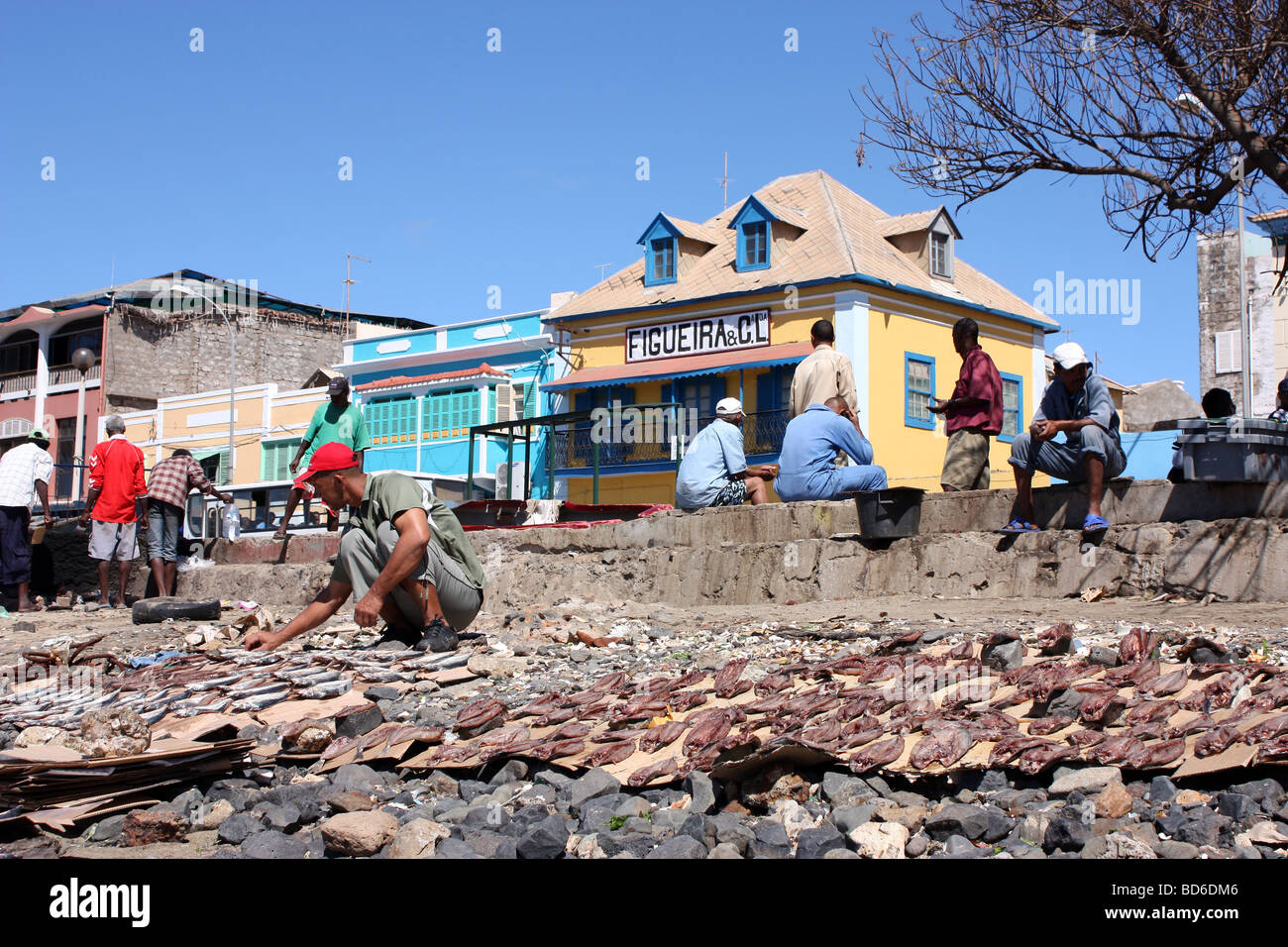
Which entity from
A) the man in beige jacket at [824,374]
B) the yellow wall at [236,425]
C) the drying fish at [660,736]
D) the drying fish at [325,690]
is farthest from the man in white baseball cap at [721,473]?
the yellow wall at [236,425]

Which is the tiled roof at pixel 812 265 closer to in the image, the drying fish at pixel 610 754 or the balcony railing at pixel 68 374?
the balcony railing at pixel 68 374

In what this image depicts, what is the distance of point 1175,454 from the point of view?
24.1 feet

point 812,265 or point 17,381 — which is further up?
point 812,265

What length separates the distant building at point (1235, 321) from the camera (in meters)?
34.5

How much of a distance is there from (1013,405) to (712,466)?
18910mm

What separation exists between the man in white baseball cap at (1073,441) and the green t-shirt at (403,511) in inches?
132

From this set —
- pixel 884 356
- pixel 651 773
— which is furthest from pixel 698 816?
pixel 884 356

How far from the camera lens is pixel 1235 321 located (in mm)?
35625

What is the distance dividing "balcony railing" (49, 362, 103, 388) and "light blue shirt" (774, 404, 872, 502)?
3405 centimetres

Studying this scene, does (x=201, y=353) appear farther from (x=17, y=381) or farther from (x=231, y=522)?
(x=231, y=522)

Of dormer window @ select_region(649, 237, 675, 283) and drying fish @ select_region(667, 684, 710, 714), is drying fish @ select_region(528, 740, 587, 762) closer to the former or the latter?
drying fish @ select_region(667, 684, 710, 714)

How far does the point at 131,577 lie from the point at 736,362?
47.0ft

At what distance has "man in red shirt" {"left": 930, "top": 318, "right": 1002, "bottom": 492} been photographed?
28.1 ft

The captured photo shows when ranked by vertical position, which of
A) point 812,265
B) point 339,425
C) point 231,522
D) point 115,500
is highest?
point 812,265
